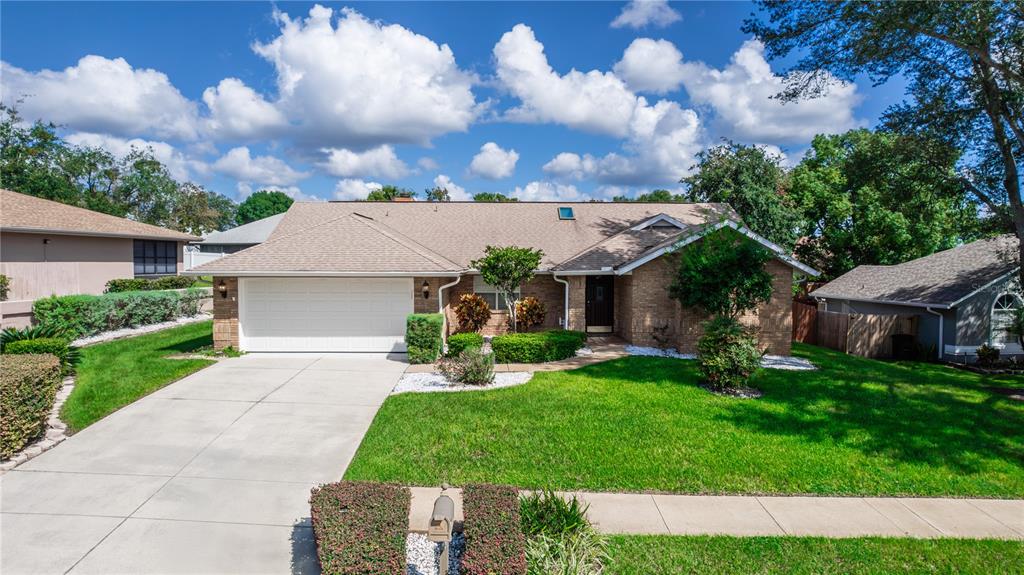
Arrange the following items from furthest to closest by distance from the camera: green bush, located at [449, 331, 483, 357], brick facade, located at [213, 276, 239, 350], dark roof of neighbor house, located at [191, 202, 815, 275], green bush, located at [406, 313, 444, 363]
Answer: dark roof of neighbor house, located at [191, 202, 815, 275] → brick facade, located at [213, 276, 239, 350] → green bush, located at [406, 313, 444, 363] → green bush, located at [449, 331, 483, 357]

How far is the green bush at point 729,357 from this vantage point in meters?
10.1

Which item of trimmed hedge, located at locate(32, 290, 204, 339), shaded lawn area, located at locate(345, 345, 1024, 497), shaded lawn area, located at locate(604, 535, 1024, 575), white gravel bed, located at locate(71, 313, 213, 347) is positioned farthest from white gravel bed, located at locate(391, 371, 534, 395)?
white gravel bed, located at locate(71, 313, 213, 347)

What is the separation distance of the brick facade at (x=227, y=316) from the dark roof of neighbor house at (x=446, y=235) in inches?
25.1

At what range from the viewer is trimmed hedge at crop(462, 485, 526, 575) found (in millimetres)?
3816

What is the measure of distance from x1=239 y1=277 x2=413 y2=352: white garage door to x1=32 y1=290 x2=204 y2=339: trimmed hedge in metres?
4.26

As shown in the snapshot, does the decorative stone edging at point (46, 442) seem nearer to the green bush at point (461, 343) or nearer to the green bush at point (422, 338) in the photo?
the green bush at point (422, 338)

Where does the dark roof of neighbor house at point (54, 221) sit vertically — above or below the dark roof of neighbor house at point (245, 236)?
below

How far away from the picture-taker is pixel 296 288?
13875mm

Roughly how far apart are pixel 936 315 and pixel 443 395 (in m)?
18.1

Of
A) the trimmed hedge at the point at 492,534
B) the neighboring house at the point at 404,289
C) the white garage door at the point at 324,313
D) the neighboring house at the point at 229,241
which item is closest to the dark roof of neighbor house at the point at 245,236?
the neighboring house at the point at 229,241

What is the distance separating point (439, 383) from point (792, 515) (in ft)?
23.6

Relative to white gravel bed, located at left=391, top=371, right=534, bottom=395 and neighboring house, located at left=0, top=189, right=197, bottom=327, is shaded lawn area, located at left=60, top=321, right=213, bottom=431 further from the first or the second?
white gravel bed, located at left=391, top=371, right=534, bottom=395

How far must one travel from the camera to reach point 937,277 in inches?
722

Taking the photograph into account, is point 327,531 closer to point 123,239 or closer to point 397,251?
point 397,251
